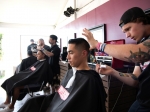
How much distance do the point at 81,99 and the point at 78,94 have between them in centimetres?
5

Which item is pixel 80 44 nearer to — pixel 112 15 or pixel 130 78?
pixel 130 78

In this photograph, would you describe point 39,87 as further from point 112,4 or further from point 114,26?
point 112,4

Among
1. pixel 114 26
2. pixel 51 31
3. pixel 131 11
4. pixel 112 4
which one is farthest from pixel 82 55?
pixel 51 31

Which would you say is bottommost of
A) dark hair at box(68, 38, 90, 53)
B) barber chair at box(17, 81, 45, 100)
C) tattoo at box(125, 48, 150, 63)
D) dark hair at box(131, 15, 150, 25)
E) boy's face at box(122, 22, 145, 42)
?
barber chair at box(17, 81, 45, 100)

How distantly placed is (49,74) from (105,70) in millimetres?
1758

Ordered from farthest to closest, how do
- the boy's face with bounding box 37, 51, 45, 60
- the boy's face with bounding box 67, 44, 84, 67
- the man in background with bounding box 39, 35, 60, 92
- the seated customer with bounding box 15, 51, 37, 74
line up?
1. the seated customer with bounding box 15, 51, 37, 74
2. the man in background with bounding box 39, 35, 60, 92
3. the boy's face with bounding box 37, 51, 45, 60
4. the boy's face with bounding box 67, 44, 84, 67

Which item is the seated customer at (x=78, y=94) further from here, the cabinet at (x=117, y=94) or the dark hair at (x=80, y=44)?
the cabinet at (x=117, y=94)

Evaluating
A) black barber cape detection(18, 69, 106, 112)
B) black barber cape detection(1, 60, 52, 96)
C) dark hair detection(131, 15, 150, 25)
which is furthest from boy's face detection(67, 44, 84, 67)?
black barber cape detection(1, 60, 52, 96)

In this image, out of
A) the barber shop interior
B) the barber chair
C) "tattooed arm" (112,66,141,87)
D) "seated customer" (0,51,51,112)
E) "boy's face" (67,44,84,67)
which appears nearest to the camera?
the barber shop interior

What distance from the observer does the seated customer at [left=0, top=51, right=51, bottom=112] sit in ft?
7.18

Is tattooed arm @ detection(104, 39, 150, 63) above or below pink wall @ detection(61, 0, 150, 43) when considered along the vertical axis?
below

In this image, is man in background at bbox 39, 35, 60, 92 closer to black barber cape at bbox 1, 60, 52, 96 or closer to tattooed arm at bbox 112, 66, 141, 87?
black barber cape at bbox 1, 60, 52, 96

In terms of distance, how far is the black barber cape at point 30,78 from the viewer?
88.4 inches

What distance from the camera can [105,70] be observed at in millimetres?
1018
